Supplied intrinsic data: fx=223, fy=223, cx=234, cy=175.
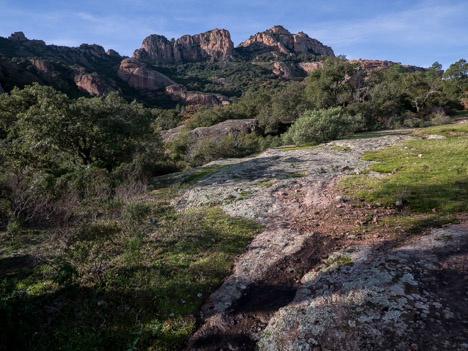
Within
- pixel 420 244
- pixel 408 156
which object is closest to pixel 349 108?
pixel 408 156

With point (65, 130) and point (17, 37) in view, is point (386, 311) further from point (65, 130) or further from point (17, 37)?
point (17, 37)

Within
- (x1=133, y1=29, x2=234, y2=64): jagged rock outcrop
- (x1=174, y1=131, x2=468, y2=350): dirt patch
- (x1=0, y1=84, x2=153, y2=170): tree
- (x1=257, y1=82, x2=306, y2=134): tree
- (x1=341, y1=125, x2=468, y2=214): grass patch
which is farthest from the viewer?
(x1=133, y1=29, x2=234, y2=64): jagged rock outcrop

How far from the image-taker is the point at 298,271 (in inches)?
186

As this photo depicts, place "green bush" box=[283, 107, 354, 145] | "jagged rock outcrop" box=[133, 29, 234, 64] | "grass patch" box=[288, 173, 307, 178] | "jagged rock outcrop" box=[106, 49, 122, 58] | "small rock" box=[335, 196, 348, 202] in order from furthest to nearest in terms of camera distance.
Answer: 1. "jagged rock outcrop" box=[133, 29, 234, 64]
2. "jagged rock outcrop" box=[106, 49, 122, 58]
3. "green bush" box=[283, 107, 354, 145]
4. "grass patch" box=[288, 173, 307, 178]
5. "small rock" box=[335, 196, 348, 202]

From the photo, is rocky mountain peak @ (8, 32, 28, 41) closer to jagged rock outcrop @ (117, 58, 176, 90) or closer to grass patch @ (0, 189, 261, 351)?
jagged rock outcrop @ (117, 58, 176, 90)

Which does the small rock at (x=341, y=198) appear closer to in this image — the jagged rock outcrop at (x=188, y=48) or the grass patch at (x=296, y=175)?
the grass patch at (x=296, y=175)

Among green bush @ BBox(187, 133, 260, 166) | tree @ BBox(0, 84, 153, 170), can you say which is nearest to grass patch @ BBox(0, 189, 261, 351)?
tree @ BBox(0, 84, 153, 170)

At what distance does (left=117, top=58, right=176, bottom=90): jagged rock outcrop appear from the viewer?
122m

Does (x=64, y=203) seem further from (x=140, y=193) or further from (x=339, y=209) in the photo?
(x=339, y=209)

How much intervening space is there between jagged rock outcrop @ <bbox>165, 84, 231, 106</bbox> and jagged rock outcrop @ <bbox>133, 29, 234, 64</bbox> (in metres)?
73.8

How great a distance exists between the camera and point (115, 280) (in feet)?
16.0

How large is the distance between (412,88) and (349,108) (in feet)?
71.6

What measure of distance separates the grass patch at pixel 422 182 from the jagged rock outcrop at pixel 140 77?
132400 mm

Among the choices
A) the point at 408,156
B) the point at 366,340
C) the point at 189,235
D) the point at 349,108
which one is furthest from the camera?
the point at 349,108
